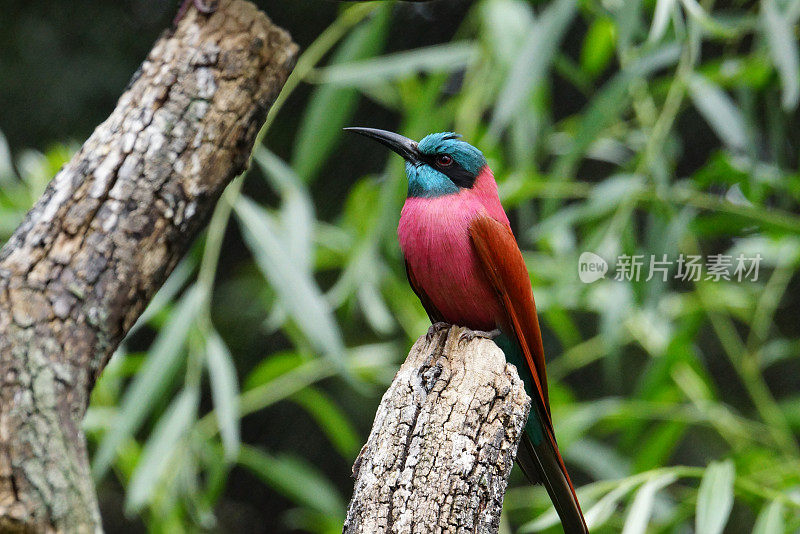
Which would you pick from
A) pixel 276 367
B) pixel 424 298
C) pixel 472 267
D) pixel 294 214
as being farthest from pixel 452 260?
pixel 276 367

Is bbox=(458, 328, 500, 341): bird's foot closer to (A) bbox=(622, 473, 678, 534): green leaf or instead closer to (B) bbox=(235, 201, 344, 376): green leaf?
(B) bbox=(235, 201, 344, 376): green leaf

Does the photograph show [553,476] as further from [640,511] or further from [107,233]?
[107,233]

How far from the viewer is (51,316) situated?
1.51m

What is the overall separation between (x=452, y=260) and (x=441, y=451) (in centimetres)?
60

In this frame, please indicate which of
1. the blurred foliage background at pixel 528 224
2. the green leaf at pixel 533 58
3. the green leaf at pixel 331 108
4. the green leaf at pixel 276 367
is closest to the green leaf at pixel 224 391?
the blurred foliage background at pixel 528 224

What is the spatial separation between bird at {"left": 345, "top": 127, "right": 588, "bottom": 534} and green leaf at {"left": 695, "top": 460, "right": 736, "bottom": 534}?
1.86 feet

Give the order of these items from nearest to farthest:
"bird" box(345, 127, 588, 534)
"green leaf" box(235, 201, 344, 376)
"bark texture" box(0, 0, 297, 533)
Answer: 1. "bark texture" box(0, 0, 297, 533)
2. "bird" box(345, 127, 588, 534)
3. "green leaf" box(235, 201, 344, 376)

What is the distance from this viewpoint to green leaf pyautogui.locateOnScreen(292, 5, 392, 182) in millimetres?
2887

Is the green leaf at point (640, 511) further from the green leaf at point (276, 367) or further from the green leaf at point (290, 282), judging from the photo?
the green leaf at point (276, 367)

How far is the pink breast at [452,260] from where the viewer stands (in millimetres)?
1983

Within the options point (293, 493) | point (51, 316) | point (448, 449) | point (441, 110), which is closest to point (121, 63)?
point (441, 110)

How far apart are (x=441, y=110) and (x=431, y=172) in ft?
3.92

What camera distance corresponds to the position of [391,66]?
281 centimetres

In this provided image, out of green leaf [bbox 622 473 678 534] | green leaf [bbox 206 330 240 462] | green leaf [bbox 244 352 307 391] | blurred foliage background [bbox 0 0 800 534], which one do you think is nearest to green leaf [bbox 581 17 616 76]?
blurred foliage background [bbox 0 0 800 534]
